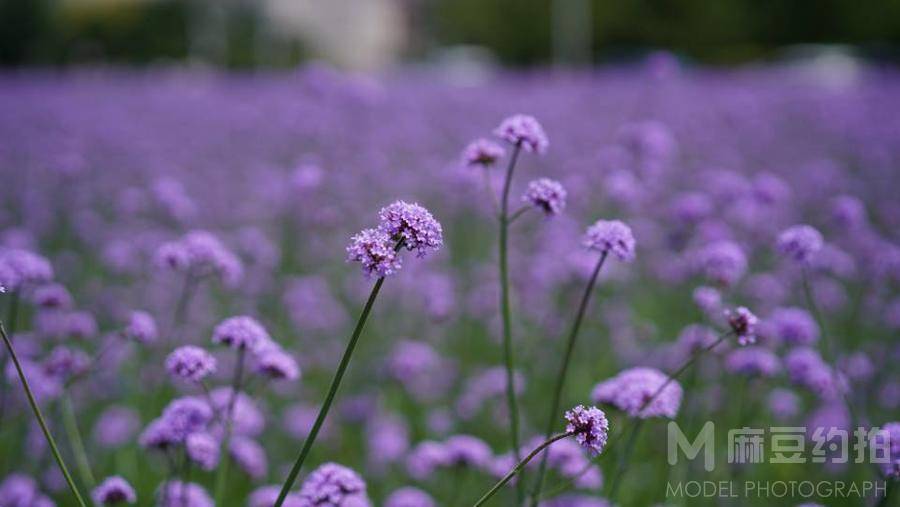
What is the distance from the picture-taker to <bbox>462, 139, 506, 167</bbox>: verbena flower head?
1.93 meters

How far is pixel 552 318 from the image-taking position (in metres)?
3.59

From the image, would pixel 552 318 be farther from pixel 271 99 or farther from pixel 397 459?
pixel 271 99

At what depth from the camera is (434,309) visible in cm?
350

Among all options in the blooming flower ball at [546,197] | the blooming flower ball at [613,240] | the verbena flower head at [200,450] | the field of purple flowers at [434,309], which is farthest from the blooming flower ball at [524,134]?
the verbena flower head at [200,450]

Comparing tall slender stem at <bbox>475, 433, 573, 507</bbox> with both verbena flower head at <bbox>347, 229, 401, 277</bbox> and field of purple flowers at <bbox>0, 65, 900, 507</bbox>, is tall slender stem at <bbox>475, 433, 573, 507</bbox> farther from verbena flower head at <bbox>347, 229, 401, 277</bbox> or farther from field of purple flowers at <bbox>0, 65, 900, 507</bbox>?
verbena flower head at <bbox>347, 229, 401, 277</bbox>

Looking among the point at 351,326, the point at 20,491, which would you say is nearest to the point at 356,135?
the point at 351,326

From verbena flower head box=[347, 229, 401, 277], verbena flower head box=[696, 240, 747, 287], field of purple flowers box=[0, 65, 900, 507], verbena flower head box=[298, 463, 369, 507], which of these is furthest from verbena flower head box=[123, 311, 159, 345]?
verbena flower head box=[696, 240, 747, 287]

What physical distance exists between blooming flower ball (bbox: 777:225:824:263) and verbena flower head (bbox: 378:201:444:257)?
1.10 m

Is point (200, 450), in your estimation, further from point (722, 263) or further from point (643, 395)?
point (722, 263)

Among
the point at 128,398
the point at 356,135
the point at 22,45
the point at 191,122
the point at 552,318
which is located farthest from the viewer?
the point at 22,45

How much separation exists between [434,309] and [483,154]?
1632 mm

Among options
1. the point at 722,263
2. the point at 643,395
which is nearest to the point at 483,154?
the point at 643,395

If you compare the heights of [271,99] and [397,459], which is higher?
[271,99]

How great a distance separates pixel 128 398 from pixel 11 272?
1608mm
